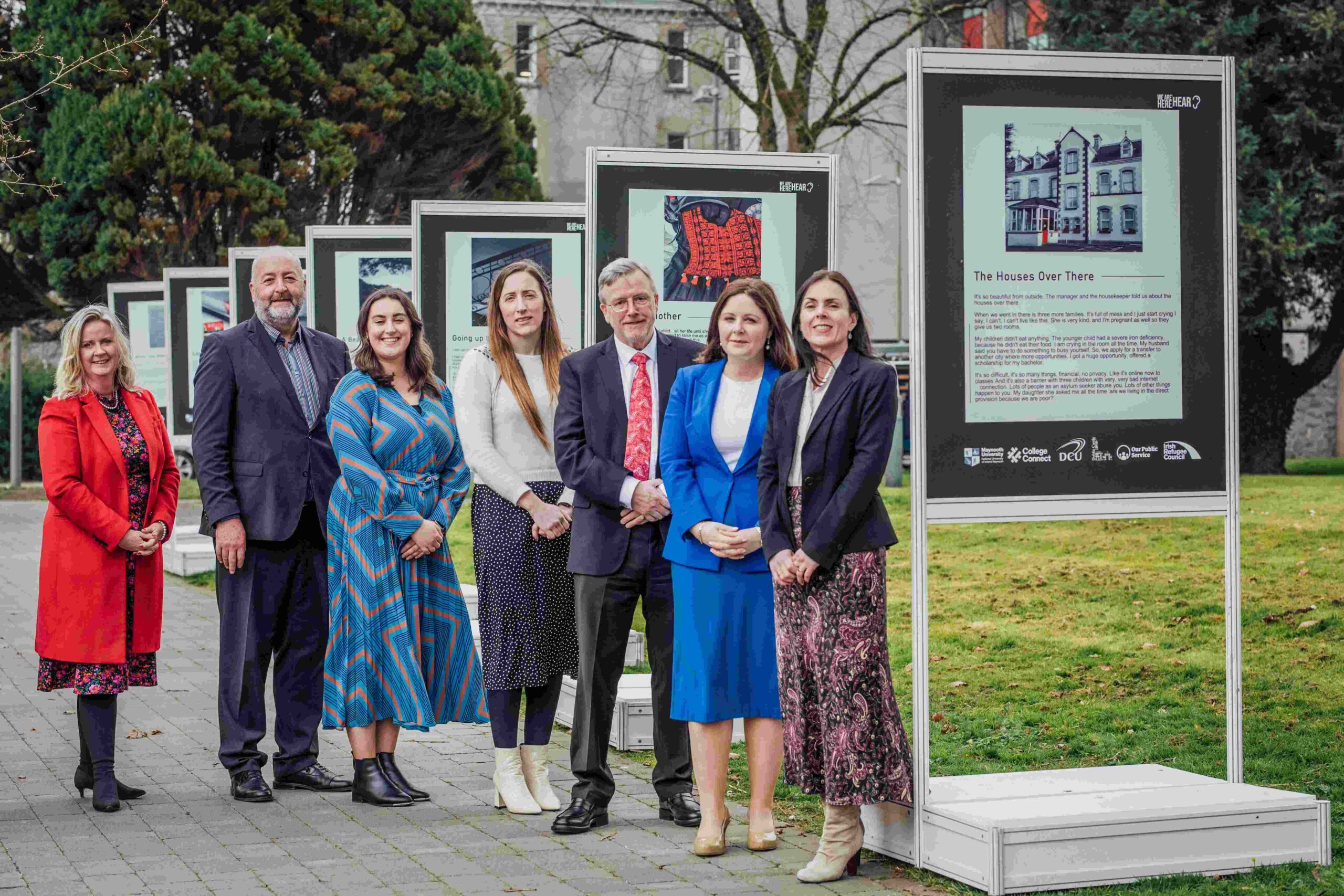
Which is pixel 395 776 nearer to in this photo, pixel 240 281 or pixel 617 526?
pixel 617 526

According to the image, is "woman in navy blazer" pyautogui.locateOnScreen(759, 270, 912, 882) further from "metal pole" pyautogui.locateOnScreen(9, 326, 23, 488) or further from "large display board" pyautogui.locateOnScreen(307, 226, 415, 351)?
"metal pole" pyautogui.locateOnScreen(9, 326, 23, 488)

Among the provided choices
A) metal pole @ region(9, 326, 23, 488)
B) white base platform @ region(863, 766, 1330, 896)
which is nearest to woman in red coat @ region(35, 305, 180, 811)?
white base platform @ region(863, 766, 1330, 896)

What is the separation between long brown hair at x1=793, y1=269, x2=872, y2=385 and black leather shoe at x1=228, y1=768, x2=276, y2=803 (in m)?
2.91

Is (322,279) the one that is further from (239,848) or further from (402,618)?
(239,848)

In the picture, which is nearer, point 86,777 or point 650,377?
point 650,377

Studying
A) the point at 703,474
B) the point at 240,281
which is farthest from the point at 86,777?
the point at 240,281

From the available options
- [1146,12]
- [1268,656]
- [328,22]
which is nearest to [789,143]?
[1146,12]

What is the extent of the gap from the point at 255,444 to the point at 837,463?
2.73m

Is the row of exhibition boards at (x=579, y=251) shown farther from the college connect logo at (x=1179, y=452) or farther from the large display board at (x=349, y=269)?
the college connect logo at (x=1179, y=452)

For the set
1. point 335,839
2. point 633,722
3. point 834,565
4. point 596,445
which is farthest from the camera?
point 633,722

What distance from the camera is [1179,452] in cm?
619

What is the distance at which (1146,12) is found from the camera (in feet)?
79.4

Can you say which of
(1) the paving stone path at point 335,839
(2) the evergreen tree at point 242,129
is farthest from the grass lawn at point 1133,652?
(2) the evergreen tree at point 242,129

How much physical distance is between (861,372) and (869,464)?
33 cm
